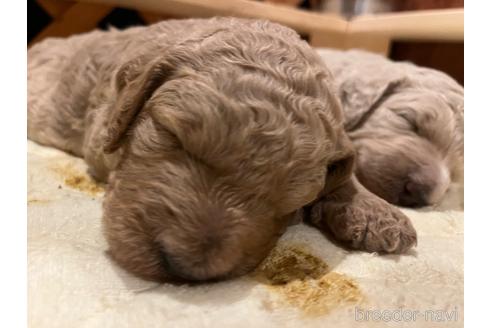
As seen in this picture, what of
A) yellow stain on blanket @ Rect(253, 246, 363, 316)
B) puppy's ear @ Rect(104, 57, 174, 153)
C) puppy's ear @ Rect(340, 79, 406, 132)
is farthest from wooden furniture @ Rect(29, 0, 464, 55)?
yellow stain on blanket @ Rect(253, 246, 363, 316)

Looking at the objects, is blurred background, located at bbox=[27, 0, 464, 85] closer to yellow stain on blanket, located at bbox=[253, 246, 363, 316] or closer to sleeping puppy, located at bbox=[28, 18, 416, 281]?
sleeping puppy, located at bbox=[28, 18, 416, 281]

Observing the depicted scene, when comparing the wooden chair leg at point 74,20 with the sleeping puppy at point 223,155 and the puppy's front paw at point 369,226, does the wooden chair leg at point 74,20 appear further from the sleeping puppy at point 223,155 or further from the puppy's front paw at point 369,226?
the puppy's front paw at point 369,226

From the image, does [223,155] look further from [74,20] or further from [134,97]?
[74,20]

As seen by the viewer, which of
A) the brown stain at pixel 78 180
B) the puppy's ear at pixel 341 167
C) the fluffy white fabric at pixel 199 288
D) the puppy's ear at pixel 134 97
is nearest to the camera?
the fluffy white fabric at pixel 199 288

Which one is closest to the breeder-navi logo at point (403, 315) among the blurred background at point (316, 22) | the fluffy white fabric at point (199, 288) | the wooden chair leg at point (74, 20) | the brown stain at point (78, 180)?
the fluffy white fabric at point (199, 288)

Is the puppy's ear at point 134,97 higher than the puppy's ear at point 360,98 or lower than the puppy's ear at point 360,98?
higher

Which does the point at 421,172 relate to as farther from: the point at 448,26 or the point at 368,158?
the point at 448,26
